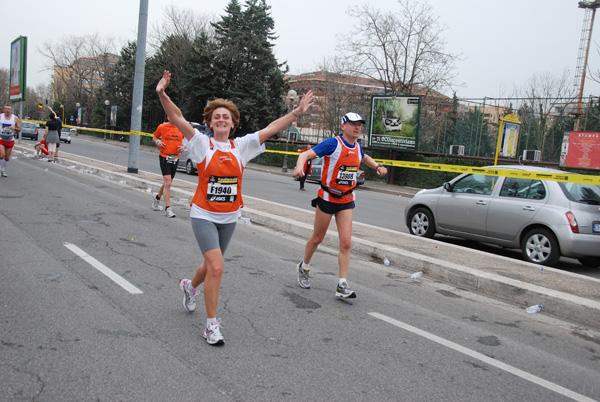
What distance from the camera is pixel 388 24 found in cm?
3325

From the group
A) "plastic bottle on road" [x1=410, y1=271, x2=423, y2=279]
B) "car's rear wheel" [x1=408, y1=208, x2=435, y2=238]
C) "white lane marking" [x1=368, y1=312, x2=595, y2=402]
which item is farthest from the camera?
"car's rear wheel" [x1=408, y1=208, x2=435, y2=238]

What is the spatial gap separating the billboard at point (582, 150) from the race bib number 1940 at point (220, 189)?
24240 mm

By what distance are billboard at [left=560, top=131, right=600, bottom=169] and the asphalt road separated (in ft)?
70.4

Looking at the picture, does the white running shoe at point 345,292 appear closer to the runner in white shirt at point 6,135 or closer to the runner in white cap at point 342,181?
the runner in white cap at point 342,181

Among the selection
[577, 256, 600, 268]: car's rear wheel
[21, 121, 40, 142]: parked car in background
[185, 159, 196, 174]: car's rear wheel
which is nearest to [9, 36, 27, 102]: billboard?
[185, 159, 196, 174]: car's rear wheel

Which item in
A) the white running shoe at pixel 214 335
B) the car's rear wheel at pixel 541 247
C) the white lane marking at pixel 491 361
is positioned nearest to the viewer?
the white lane marking at pixel 491 361

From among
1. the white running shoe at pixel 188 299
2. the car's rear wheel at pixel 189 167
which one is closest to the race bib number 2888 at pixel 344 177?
the white running shoe at pixel 188 299

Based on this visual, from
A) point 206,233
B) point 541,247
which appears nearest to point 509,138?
point 541,247

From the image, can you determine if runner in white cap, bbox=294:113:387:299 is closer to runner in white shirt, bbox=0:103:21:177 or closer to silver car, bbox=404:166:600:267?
silver car, bbox=404:166:600:267

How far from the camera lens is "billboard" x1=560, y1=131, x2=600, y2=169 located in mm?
24344

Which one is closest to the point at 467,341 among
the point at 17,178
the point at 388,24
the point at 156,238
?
the point at 156,238

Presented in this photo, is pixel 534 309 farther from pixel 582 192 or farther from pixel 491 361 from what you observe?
pixel 582 192

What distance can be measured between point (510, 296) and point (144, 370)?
4497 mm

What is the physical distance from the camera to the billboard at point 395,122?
2733cm
